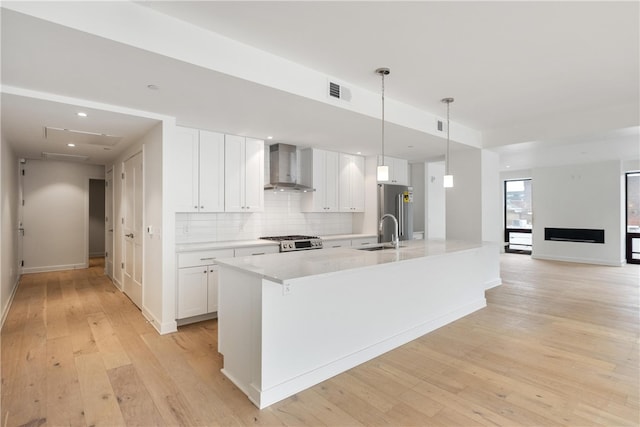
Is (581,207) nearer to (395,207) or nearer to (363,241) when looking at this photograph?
(395,207)

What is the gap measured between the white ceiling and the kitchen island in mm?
1526

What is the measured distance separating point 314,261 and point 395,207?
3.79 meters

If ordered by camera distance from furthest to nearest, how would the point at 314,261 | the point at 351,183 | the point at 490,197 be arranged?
the point at 351,183
the point at 490,197
the point at 314,261

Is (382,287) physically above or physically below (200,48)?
below

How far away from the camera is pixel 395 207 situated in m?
6.28

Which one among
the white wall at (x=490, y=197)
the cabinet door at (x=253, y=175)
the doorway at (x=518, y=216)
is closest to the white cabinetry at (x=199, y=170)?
the cabinet door at (x=253, y=175)

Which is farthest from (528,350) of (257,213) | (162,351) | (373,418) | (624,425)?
(257,213)

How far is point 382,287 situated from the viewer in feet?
10.1

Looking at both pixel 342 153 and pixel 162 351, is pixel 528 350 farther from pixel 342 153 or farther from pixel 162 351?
pixel 342 153

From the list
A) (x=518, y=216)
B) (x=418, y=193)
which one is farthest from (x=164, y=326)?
(x=518, y=216)

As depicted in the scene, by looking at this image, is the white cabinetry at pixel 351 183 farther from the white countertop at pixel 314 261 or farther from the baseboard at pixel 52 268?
the baseboard at pixel 52 268

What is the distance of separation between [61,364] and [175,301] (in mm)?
1089

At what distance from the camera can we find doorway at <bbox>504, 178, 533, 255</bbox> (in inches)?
387

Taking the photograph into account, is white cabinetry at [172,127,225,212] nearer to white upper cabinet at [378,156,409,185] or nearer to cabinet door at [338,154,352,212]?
cabinet door at [338,154,352,212]
